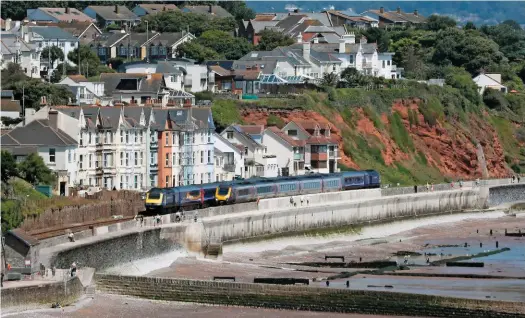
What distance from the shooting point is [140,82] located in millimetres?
114625

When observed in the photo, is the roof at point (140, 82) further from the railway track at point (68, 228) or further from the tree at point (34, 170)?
the railway track at point (68, 228)

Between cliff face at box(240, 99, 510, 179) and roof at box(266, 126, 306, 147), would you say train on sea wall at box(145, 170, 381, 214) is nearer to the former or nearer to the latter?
roof at box(266, 126, 306, 147)

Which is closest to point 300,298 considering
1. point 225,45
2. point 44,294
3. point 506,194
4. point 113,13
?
point 44,294

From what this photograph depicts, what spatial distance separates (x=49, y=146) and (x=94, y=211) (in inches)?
381

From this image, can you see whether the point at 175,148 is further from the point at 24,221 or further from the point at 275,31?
the point at 275,31

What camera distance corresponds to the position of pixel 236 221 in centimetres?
8088

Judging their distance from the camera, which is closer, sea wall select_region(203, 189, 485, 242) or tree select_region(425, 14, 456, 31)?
sea wall select_region(203, 189, 485, 242)

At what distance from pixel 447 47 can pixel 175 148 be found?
78931 millimetres

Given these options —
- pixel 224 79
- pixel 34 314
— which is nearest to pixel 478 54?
pixel 224 79

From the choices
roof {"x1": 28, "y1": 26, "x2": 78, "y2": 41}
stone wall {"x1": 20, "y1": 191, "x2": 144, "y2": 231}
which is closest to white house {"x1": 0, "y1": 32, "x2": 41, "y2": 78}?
roof {"x1": 28, "y1": 26, "x2": 78, "y2": 41}

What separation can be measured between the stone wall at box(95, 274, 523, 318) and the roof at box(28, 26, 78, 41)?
83.9 m

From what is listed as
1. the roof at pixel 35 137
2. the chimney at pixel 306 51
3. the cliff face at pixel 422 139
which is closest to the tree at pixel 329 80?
the cliff face at pixel 422 139

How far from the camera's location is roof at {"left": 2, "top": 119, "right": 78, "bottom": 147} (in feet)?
279

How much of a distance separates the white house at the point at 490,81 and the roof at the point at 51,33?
42.3m
